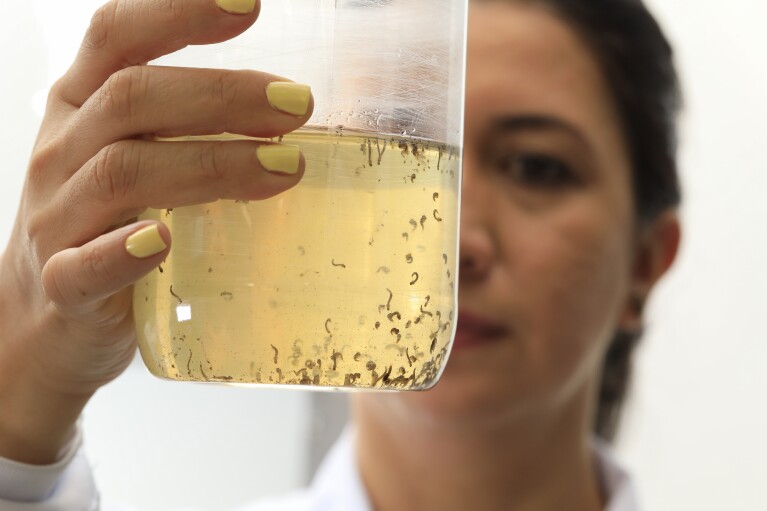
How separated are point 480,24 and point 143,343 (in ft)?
2.52

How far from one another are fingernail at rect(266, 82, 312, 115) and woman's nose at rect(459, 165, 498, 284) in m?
0.55

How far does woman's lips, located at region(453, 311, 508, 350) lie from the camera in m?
1.01

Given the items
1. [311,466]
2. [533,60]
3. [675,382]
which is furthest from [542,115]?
[311,466]

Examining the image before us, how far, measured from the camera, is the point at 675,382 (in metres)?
1.85

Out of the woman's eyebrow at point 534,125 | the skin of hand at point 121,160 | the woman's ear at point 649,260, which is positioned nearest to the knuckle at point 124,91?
the skin of hand at point 121,160

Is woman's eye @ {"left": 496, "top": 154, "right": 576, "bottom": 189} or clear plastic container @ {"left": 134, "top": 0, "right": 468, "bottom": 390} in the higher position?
clear plastic container @ {"left": 134, "top": 0, "right": 468, "bottom": 390}

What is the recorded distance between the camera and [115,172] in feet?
1.68

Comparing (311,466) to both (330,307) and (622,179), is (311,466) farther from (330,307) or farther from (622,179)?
(330,307)

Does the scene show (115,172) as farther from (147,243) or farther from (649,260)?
(649,260)

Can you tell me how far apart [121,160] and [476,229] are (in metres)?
0.59

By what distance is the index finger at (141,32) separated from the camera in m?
0.47

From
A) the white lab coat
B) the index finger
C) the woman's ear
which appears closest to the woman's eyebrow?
Result: the woman's ear

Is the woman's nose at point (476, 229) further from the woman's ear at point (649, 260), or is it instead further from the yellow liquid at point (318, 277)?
the yellow liquid at point (318, 277)

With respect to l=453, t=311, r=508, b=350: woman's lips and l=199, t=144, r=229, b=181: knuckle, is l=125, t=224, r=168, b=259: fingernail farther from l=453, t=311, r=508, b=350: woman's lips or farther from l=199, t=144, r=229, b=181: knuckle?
l=453, t=311, r=508, b=350: woman's lips
